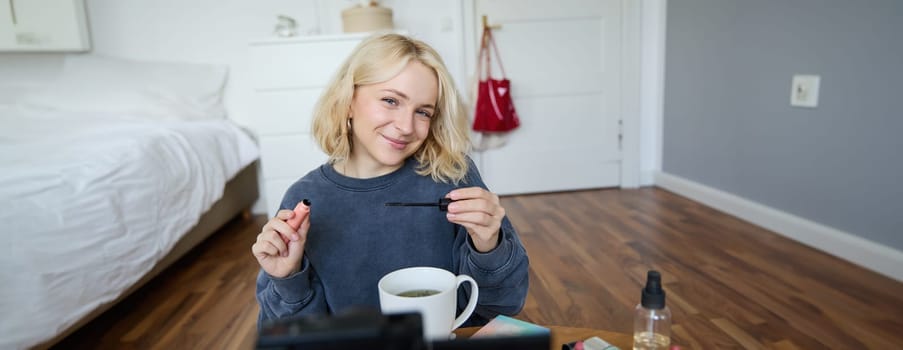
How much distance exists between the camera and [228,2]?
2.93 meters

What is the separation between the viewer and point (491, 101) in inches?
118

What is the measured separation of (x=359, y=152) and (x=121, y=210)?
1049 millimetres

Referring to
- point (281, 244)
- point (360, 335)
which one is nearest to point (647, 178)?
point (281, 244)

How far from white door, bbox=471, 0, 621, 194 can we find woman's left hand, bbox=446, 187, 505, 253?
2519 mm

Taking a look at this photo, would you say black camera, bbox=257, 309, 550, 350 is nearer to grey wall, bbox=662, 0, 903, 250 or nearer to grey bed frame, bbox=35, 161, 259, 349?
grey bed frame, bbox=35, 161, 259, 349

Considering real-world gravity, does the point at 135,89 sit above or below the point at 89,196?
above

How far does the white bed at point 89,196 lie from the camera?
1.21 m

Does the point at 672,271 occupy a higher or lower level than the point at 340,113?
lower

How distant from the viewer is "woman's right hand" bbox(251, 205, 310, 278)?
0.64 m

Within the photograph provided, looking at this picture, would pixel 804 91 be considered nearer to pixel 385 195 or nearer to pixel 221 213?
pixel 385 195

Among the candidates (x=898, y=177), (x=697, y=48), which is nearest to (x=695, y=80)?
(x=697, y=48)

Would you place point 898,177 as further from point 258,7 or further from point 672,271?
point 258,7

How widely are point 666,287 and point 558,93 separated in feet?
5.32

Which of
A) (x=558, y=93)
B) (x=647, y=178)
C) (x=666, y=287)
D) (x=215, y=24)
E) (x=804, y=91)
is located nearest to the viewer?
(x=666, y=287)
